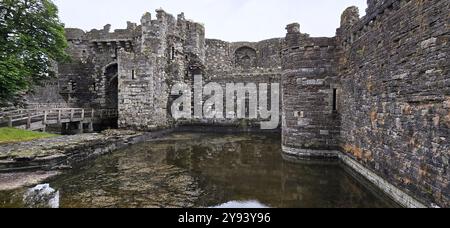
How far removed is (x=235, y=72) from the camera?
21.4 m

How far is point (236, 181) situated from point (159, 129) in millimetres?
11454

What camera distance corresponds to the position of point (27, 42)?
14.2m

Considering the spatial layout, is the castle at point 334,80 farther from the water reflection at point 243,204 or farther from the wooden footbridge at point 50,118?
the water reflection at point 243,204

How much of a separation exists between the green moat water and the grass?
3182mm

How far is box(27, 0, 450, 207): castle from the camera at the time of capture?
5.38m

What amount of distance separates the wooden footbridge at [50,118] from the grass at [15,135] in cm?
79

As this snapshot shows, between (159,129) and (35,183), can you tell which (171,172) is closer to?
(35,183)

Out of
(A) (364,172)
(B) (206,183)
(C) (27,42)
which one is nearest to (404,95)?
(A) (364,172)

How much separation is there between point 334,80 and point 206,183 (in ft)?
19.8

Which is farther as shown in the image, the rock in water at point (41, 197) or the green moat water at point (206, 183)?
the green moat water at point (206, 183)

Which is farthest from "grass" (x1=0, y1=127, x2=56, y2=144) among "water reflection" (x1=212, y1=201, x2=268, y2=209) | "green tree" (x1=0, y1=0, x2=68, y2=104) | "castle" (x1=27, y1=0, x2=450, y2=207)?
"water reflection" (x1=212, y1=201, x2=268, y2=209)

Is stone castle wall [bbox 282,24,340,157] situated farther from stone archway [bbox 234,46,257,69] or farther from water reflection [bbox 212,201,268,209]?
stone archway [bbox 234,46,257,69]

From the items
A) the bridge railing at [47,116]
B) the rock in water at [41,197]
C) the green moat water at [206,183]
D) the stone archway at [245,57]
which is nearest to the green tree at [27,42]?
the bridge railing at [47,116]

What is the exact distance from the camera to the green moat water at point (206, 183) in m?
6.79
